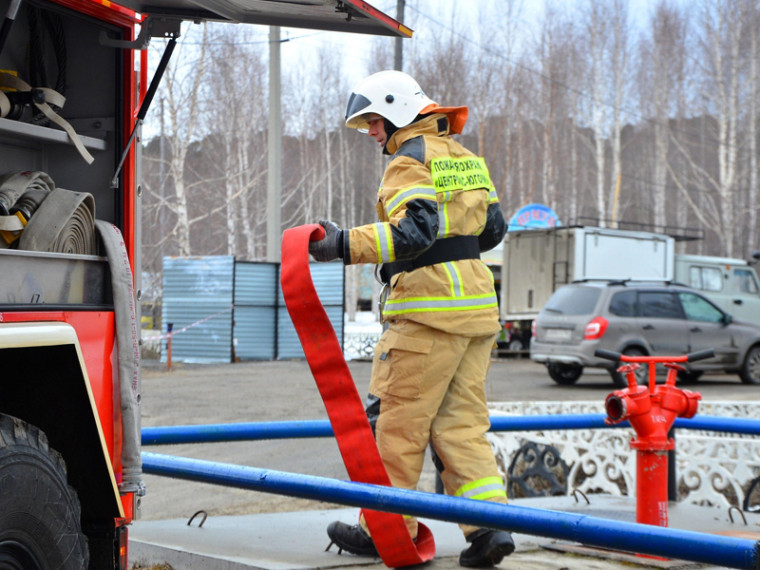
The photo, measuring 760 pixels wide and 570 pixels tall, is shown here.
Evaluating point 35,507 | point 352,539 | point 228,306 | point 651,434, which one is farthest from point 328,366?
point 228,306

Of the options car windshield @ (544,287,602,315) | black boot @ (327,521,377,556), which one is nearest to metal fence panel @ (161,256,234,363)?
car windshield @ (544,287,602,315)

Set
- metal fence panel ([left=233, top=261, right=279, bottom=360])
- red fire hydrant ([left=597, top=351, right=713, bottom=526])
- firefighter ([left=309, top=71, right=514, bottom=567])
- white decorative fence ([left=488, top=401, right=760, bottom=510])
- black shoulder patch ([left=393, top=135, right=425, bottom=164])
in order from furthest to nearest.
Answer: metal fence panel ([left=233, top=261, right=279, bottom=360])
white decorative fence ([left=488, top=401, right=760, bottom=510])
red fire hydrant ([left=597, top=351, right=713, bottom=526])
black shoulder patch ([left=393, top=135, right=425, bottom=164])
firefighter ([left=309, top=71, right=514, bottom=567])

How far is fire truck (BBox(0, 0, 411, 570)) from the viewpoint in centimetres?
255

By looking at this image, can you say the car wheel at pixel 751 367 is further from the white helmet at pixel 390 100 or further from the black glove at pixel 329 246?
the black glove at pixel 329 246

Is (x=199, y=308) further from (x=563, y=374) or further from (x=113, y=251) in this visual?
(x=113, y=251)

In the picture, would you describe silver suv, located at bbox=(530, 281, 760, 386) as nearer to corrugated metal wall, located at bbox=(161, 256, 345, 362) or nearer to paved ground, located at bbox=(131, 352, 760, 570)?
paved ground, located at bbox=(131, 352, 760, 570)

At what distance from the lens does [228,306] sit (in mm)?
21344

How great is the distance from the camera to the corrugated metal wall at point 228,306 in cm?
2136

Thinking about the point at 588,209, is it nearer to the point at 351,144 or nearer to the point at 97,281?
the point at 351,144

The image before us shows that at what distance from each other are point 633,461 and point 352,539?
2931mm

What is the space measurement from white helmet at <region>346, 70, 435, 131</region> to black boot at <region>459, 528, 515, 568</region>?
1.72m

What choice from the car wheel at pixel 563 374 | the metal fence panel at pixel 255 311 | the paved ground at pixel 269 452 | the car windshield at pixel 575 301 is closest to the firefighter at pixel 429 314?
the paved ground at pixel 269 452

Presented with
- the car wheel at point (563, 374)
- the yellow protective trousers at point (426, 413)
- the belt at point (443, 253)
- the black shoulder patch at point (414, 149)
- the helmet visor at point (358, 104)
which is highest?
the helmet visor at point (358, 104)

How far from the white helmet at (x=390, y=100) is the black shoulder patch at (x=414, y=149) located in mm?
91
